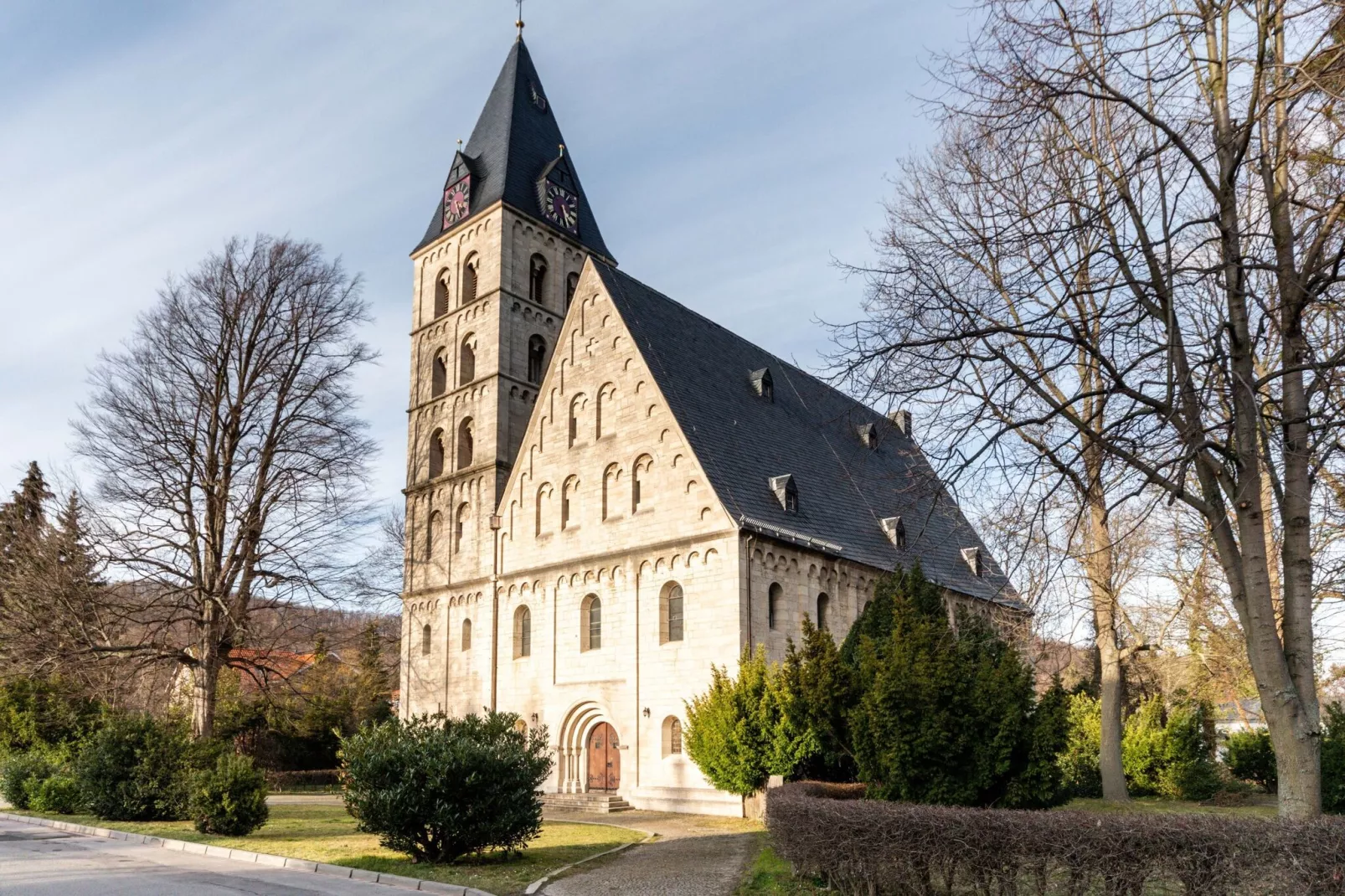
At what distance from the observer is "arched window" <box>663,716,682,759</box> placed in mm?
25391

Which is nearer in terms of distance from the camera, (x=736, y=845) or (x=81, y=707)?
(x=736, y=845)

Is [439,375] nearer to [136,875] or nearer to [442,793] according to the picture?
[442,793]

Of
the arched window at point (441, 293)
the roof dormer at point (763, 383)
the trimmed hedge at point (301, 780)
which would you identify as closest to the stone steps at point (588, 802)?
the roof dormer at point (763, 383)

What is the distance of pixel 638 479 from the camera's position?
27.8 meters

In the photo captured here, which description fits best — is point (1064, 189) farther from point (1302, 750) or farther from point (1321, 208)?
point (1302, 750)

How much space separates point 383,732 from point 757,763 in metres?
8.50

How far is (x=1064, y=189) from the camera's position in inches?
444

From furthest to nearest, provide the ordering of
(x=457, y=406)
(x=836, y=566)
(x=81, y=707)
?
(x=457, y=406) → (x=81, y=707) → (x=836, y=566)

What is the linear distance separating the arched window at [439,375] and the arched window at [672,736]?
1655cm

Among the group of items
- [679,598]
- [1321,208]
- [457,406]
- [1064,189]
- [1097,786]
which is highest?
[457,406]

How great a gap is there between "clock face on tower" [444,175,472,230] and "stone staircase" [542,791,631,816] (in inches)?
834

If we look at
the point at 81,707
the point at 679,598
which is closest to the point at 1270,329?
the point at 679,598

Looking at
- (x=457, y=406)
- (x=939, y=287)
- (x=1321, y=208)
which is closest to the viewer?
(x=1321, y=208)

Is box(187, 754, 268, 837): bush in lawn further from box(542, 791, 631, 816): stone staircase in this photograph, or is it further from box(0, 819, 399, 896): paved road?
box(542, 791, 631, 816): stone staircase
